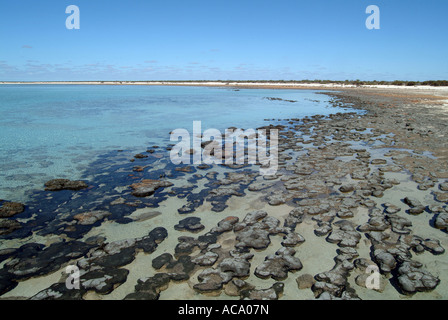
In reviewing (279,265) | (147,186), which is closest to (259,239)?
(279,265)

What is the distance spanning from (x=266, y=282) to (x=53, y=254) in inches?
154

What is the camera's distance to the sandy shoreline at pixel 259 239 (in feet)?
12.5

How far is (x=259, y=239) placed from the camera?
500 cm

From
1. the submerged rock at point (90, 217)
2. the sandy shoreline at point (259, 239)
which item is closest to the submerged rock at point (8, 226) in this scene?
A: the sandy shoreline at point (259, 239)

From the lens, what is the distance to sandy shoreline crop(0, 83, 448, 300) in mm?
3816

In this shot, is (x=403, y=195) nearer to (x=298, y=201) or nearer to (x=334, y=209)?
(x=334, y=209)

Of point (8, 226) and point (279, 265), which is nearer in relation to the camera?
point (279, 265)

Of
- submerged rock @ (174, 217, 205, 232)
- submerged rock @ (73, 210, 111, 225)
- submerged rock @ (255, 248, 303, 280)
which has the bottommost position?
submerged rock @ (255, 248, 303, 280)

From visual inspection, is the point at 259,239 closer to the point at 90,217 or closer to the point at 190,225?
the point at 190,225

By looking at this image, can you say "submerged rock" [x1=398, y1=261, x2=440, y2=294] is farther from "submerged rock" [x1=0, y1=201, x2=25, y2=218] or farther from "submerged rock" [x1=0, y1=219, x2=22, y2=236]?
→ "submerged rock" [x1=0, y1=201, x2=25, y2=218]

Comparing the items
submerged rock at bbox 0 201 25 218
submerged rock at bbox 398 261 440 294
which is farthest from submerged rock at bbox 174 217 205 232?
submerged rock at bbox 0 201 25 218

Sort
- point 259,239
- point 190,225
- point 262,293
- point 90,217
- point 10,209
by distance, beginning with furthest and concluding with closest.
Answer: point 10,209
point 90,217
point 190,225
point 259,239
point 262,293

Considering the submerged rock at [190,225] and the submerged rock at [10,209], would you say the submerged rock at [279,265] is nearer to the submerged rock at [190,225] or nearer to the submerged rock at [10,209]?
the submerged rock at [190,225]
